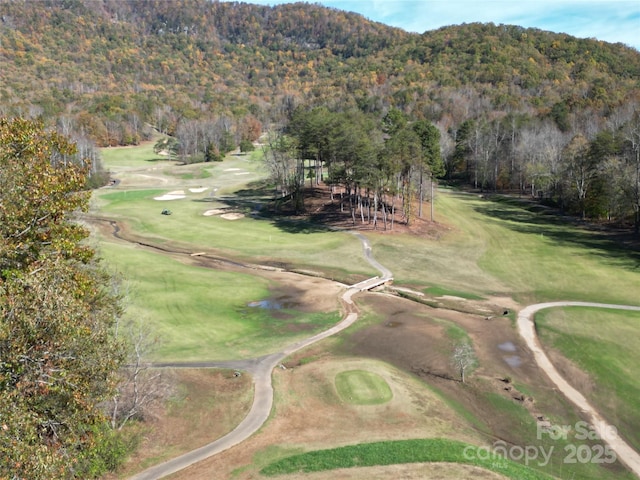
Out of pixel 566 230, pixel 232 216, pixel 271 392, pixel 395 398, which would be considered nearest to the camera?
pixel 395 398

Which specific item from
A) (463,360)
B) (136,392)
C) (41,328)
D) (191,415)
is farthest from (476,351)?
(41,328)

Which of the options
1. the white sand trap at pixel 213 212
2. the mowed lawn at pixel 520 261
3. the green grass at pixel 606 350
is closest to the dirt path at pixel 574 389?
the green grass at pixel 606 350

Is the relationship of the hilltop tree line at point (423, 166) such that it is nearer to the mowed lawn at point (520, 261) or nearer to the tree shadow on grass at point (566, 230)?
the tree shadow on grass at point (566, 230)

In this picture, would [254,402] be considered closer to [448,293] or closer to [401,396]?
[401,396]

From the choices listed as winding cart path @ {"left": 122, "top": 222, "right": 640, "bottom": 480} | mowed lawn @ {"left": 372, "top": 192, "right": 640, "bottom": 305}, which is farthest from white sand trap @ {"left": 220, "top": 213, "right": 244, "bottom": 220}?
winding cart path @ {"left": 122, "top": 222, "right": 640, "bottom": 480}

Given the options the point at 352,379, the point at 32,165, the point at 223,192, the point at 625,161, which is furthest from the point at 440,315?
the point at 223,192
